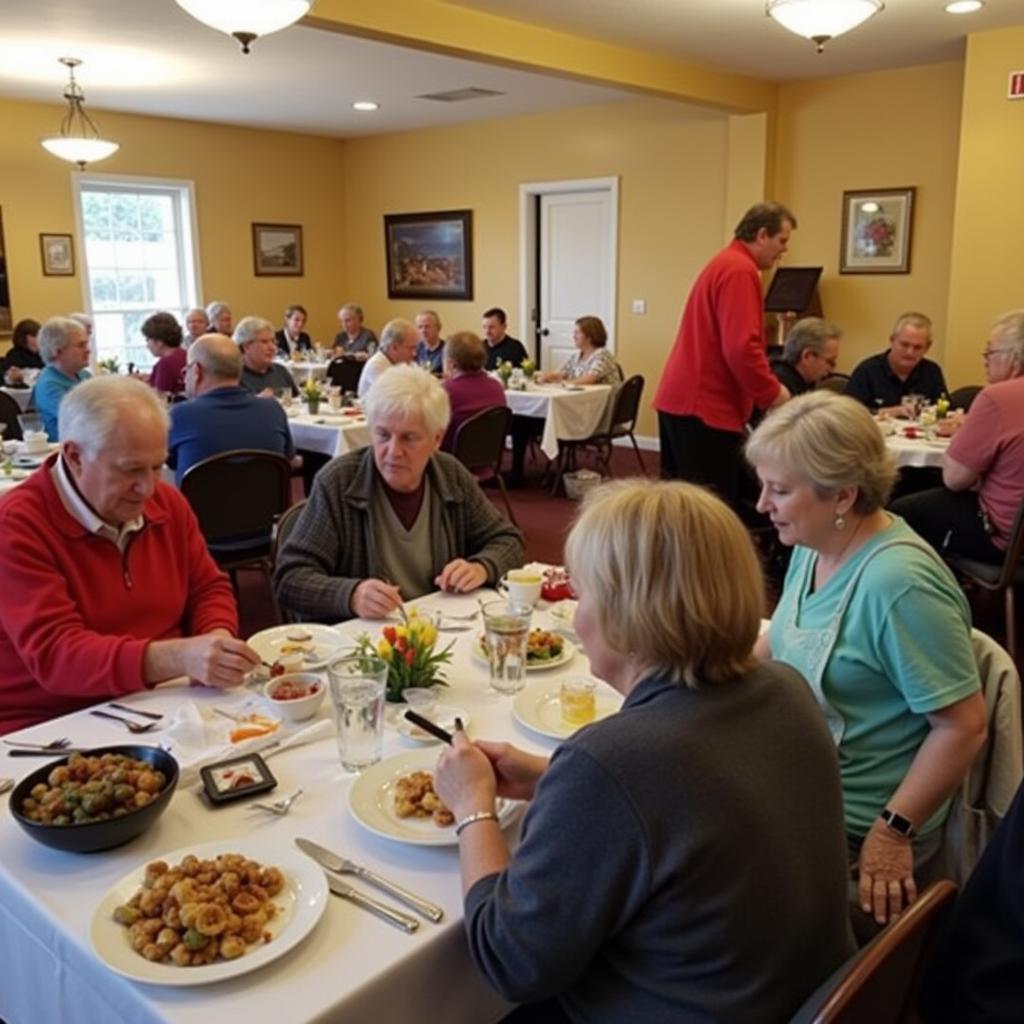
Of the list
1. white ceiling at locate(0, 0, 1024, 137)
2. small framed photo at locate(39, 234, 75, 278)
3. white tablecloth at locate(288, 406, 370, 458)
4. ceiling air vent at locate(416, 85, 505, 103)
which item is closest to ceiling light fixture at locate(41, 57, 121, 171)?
white ceiling at locate(0, 0, 1024, 137)

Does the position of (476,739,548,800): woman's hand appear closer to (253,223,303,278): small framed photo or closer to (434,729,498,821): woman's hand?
(434,729,498,821): woman's hand

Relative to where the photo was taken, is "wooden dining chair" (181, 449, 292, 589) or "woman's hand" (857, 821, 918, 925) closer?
"woman's hand" (857, 821, 918, 925)

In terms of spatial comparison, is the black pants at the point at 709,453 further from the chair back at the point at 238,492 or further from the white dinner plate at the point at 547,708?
the white dinner plate at the point at 547,708

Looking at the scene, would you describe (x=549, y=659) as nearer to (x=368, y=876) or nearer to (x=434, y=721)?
(x=434, y=721)

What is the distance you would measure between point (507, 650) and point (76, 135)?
835cm

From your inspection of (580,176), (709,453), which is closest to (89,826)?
(709,453)

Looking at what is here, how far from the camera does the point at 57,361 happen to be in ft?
15.4

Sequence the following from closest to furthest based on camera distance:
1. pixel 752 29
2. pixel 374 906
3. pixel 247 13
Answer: pixel 374 906 → pixel 247 13 → pixel 752 29

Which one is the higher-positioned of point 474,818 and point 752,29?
point 752,29

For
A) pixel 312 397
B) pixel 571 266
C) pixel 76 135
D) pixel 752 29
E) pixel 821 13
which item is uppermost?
pixel 752 29

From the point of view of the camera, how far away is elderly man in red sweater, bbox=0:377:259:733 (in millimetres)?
→ 1693

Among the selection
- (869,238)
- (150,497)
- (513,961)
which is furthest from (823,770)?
(869,238)

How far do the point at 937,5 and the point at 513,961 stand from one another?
18.2 ft

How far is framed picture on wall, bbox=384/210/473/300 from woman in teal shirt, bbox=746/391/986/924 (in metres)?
8.04
